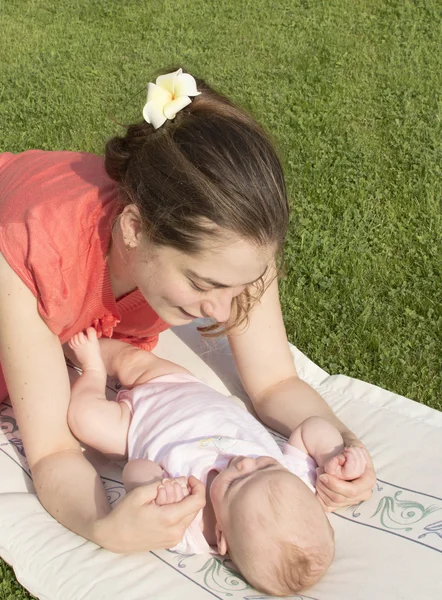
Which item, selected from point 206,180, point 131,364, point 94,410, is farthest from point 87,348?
point 206,180


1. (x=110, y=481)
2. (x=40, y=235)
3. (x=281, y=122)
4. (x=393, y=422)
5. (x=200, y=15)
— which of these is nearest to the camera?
(x=40, y=235)

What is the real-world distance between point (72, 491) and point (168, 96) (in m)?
1.31

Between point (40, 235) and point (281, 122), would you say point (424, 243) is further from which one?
point (40, 235)

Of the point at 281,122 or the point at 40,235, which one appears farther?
the point at 281,122

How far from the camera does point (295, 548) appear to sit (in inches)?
87.3

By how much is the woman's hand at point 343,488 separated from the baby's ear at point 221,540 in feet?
1.28

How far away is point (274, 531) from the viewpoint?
7.29ft

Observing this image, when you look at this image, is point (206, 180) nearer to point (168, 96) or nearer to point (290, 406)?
point (168, 96)

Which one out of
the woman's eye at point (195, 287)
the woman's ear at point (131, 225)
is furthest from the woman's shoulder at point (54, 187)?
the woman's eye at point (195, 287)

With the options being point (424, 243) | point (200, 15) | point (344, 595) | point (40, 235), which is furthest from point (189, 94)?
point (200, 15)

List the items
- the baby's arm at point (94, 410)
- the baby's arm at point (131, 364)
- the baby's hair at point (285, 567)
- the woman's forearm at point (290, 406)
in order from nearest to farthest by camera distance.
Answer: the baby's hair at point (285, 567) < the baby's arm at point (94, 410) < the woman's forearm at point (290, 406) < the baby's arm at point (131, 364)

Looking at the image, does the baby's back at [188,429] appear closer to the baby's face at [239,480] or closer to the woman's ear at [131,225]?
the baby's face at [239,480]

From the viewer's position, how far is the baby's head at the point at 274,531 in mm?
2230

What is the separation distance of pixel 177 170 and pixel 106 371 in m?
1.15
